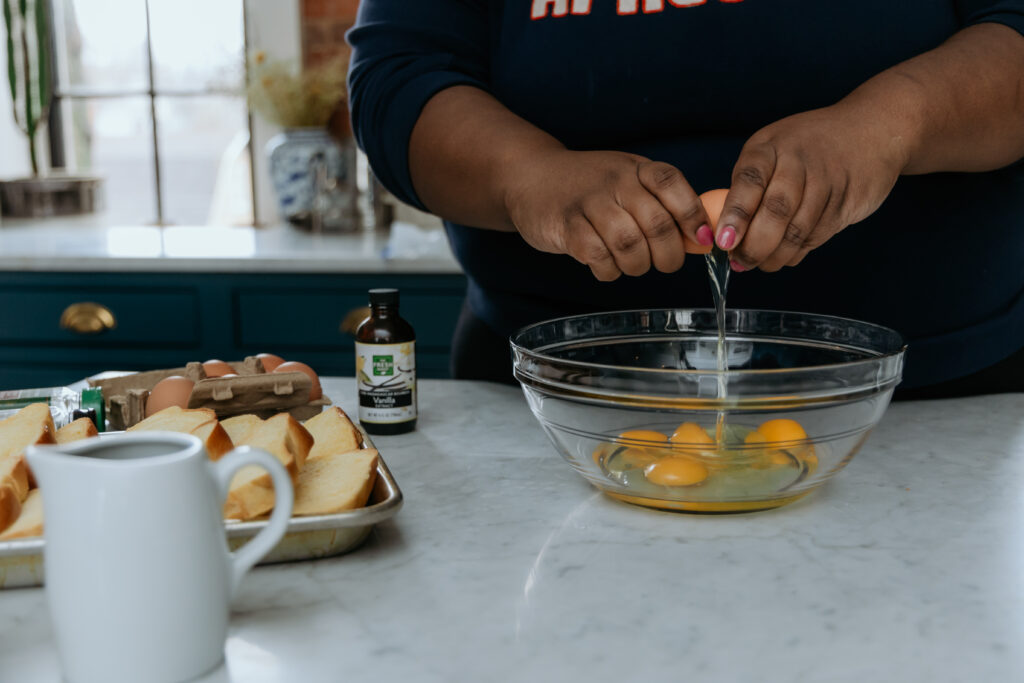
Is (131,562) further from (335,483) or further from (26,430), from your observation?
(26,430)

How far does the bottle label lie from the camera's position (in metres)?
0.98

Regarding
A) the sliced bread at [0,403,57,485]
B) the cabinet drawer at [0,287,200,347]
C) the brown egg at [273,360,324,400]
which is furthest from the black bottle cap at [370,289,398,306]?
the cabinet drawer at [0,287,200,347]

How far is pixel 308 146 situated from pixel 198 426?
2.04 meters

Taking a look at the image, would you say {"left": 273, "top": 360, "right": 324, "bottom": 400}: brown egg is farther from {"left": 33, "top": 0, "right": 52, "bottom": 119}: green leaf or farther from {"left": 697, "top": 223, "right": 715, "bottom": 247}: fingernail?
{"left": 33, "top": 0, "right": 52, "bottom": 119}: green leaf

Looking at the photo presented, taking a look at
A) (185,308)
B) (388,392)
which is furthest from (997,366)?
(185,308)

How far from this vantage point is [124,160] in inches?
124

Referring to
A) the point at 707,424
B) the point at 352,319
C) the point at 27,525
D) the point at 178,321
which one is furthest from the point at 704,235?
the point at 178,321

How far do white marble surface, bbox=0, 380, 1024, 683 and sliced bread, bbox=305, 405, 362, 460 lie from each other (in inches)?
2.6

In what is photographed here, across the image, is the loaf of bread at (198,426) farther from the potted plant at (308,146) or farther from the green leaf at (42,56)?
the green leaf at (42,56)

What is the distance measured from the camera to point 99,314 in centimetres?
225

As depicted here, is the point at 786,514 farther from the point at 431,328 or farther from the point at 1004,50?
the point at 431,328

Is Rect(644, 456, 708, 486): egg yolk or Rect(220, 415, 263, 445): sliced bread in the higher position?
Rect(644, 456, 708, 486): egg yolk

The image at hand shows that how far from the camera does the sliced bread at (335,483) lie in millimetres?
658

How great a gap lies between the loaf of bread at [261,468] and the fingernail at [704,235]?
0.35 meters
